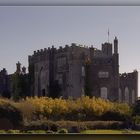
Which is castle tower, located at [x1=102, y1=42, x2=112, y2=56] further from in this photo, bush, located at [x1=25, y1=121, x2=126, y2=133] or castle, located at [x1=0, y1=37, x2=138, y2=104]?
bush, located at [x1=25, y1=121, x2=126, y2=133]

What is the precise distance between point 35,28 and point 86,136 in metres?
1.54

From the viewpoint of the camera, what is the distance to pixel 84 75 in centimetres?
486

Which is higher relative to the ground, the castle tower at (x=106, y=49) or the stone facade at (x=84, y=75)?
the castle tower at (x=106, y=49)

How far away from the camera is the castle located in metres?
4.81

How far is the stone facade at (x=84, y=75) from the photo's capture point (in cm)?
482

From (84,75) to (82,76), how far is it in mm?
29

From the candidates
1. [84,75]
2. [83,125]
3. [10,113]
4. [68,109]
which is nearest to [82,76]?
[84,75]

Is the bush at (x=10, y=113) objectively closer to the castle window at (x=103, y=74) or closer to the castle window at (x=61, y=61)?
the castle window at (x=61, y=61)

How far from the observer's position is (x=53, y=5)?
15.8ft

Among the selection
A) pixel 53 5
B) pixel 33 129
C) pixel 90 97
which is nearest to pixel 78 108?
pixel 90 97

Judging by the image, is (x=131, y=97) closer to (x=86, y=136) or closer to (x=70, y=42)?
(x=86, y=136)

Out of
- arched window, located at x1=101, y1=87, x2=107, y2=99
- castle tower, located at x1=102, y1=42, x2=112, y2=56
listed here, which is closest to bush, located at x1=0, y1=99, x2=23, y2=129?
arched window, located at x1=101, y1=87, x2=107, y2=99

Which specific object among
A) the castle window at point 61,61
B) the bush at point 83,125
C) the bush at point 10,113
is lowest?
the bush at point 83,125

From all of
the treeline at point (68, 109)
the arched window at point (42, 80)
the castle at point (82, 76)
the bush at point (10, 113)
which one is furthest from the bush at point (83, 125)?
the arched window at point (42, 80)
